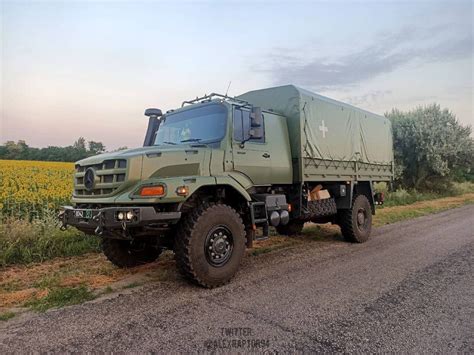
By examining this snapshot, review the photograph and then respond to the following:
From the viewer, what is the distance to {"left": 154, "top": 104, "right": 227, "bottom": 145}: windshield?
5.05 m

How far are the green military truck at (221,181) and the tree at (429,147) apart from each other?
15458 millimetres

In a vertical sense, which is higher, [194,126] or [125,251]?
[194,126]

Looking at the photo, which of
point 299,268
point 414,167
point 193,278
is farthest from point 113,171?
point 414,167

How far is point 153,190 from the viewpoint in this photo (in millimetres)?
3984

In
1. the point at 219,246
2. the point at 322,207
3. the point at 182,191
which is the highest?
the point at 182,191

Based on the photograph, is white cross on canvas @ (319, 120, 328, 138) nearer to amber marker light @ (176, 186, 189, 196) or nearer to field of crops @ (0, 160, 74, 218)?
amber marker light @ (176, 186, 189, 196)

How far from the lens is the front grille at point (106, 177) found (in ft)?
13.5

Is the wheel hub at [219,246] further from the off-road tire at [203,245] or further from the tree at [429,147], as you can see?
the tree at [429,147]

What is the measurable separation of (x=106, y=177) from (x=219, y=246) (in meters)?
1.76

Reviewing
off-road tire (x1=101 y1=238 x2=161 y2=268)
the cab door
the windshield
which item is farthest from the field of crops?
the cab door

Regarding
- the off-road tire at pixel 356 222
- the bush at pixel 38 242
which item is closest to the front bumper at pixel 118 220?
the bush at pixel 38 242

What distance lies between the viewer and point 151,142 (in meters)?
5.96

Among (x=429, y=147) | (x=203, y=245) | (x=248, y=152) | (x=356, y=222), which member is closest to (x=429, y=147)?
(x=429, y=147)

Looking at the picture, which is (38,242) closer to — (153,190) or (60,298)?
(60,298)
